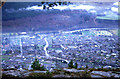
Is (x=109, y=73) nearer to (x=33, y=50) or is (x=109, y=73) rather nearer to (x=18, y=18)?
(x=33, y=50)

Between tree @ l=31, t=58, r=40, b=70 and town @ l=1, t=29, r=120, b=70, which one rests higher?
town @ l=1, t=29, r=120, b=70

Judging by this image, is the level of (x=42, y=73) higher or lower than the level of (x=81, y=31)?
lower

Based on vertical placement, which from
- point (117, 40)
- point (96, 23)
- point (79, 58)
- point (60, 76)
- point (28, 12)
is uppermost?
point (28, 12)

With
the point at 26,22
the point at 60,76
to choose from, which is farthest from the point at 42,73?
the point at 26,22

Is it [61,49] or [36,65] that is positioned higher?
[61,49]

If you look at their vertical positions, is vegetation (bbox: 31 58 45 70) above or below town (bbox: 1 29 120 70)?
below

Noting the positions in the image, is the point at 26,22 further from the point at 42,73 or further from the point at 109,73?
the point at 109,73

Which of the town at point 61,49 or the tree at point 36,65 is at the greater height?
the town at point 61,49

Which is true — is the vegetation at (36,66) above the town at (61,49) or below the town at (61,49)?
below

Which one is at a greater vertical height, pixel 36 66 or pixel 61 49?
pixel 61 49

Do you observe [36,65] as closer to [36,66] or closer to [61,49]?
[36,66]

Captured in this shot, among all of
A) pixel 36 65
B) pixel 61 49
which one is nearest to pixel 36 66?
pixel 36 65
